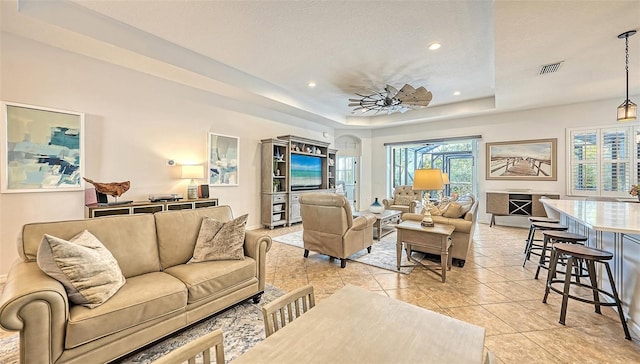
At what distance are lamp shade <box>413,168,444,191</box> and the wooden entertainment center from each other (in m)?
3.33

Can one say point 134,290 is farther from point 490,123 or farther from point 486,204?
point 490,123

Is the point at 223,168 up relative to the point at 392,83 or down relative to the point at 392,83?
down

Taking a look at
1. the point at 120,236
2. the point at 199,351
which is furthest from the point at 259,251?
the point at 199,351

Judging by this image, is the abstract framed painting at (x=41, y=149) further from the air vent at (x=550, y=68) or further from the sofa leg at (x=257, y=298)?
the air vent at (x=550, y=68)

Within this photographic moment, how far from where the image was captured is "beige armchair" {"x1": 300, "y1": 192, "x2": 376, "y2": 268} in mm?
3359

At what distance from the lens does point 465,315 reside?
2285 millimetres

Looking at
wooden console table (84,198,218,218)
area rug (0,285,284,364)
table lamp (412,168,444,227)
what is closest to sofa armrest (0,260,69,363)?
area rug (0,285,284,364)

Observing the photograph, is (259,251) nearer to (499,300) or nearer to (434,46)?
(499,300)

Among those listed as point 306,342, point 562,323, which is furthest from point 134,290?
point 562,323

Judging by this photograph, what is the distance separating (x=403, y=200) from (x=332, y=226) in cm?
370

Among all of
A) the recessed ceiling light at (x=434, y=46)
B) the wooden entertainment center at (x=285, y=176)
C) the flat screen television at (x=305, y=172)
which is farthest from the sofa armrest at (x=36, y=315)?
the flat screen television at (x=305, y=172)

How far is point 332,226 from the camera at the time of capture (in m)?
3.43

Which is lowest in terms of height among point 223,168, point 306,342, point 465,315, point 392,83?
point 465,315

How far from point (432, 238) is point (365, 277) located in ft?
3.10
